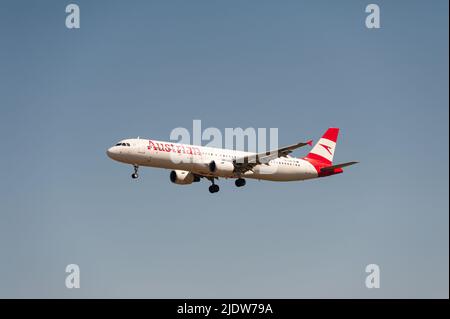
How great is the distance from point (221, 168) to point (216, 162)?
772 millimetres

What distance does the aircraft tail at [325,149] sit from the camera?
9844cm

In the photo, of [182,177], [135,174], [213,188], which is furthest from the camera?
[213,188]

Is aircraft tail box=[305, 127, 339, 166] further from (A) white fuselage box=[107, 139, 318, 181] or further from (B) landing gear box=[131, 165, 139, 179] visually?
(B) landing gear box=[131, 165, 139, 179]

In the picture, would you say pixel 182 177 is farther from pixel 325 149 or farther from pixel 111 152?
pixel 325 149

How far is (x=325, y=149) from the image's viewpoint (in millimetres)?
100375

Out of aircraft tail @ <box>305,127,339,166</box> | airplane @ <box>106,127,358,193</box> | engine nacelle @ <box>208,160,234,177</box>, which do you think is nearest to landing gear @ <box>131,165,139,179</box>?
airplane @ <box>106,127,358,193</box>

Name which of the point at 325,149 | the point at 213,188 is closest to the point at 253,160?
the point at 213,188

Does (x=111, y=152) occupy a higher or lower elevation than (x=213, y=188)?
higher

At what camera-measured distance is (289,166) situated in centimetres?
9325
